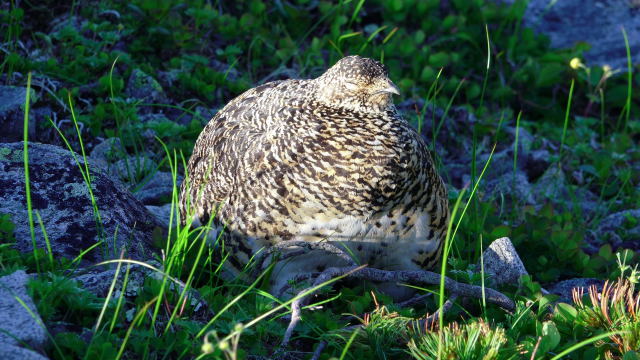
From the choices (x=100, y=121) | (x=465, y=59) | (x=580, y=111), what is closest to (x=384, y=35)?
(x=465, y=59)

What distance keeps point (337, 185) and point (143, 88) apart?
248 cm

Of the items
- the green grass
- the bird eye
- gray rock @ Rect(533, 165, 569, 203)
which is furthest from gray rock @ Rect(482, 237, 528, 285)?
gray rock @ Rect(533, 165, 569, 203)

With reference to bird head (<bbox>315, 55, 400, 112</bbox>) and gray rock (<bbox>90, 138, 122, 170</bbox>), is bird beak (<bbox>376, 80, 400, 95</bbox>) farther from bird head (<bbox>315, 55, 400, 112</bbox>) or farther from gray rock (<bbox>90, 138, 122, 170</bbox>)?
gray rock (<bbox>90, 138, 122, 170</bbox>)

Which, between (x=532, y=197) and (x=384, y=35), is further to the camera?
(x=384, y=35)

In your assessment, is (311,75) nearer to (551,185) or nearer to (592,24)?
(551,185)

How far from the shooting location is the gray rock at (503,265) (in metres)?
4.12

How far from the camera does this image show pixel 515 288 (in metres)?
4.10

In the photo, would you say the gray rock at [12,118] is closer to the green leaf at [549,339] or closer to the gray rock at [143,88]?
the gray rock at [143,88]

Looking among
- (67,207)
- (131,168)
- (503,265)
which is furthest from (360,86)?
(131,168)

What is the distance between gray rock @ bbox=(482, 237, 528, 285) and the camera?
412 cm

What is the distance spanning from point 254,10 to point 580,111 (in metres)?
2.75

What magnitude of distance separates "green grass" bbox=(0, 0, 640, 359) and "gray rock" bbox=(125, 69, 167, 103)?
0.05 metres

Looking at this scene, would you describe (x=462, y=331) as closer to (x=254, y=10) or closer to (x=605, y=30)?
(x=254, y=10)

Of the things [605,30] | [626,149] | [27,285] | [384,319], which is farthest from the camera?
[605,30]
